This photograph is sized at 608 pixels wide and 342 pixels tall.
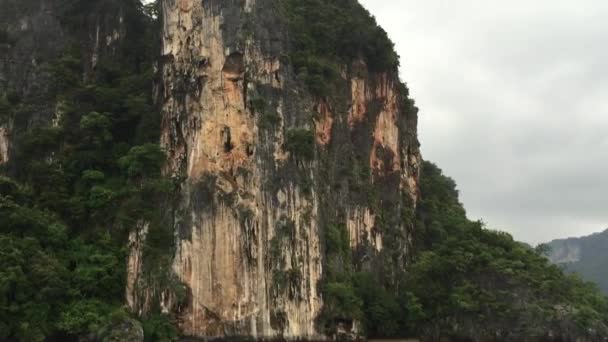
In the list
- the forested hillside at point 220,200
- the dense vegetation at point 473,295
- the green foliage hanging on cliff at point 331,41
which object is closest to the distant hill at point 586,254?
the dense vegetation at point 473,295

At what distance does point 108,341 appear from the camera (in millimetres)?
22703

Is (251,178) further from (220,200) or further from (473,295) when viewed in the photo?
(473,295)

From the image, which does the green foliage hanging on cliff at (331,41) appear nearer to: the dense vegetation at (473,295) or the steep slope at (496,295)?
the dense vegetation at (473,295)

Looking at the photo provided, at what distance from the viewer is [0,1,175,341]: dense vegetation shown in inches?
939

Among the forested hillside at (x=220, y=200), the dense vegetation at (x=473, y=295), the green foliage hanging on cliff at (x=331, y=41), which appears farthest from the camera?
the green foliage hanging on cliff at (x=331, y=41)

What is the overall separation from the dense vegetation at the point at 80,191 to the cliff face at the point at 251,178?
1.30 meters

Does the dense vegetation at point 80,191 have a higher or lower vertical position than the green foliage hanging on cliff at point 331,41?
lower

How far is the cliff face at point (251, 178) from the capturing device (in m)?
26.9

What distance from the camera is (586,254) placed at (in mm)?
125062

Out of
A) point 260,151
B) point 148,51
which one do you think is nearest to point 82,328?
point 260,151

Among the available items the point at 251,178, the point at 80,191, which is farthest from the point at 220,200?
the point at 80,191

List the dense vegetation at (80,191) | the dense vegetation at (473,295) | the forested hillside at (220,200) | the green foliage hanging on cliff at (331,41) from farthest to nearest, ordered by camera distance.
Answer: the green foliage hanging on cliff at (331,41), the dense vegetation at (473,295), the forested hillside at (220,200), the dense vegetation at (80,191)

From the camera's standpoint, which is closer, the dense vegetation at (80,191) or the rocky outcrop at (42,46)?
the dense vegetation at (80,191)

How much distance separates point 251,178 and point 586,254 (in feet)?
374
